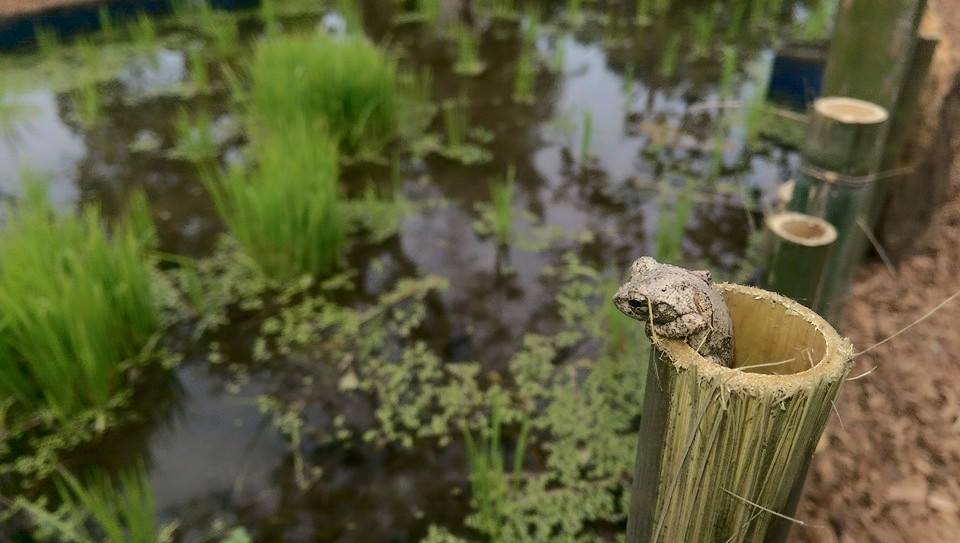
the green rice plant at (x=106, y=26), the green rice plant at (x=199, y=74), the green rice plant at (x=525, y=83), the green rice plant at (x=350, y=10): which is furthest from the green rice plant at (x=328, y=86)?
the green rice plant at (x=106, y=26)

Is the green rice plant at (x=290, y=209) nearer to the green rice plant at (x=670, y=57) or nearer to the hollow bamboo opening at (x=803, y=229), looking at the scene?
the hollow bamboo opening at (x=803, y=229)

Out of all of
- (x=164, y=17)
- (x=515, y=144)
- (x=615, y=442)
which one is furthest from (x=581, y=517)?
(x=164, y=17)

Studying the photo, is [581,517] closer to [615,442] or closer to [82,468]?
[615,442]

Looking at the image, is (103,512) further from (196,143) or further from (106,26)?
(106,26)

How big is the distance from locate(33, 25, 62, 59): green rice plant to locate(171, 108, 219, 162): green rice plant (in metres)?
1.67

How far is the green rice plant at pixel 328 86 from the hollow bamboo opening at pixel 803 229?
209 centimetres

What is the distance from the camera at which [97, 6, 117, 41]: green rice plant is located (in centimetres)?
453

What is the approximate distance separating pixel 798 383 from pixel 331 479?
4.87 feet

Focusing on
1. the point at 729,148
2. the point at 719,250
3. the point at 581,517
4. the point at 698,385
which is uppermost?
the point at 698,385

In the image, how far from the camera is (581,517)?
1.73 meters

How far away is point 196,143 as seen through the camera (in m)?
3.29

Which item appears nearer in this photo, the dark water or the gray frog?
the gray frog

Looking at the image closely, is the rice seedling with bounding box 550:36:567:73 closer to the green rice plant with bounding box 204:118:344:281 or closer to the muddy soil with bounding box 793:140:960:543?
the green rice plant with bounding box 204:118:344:281

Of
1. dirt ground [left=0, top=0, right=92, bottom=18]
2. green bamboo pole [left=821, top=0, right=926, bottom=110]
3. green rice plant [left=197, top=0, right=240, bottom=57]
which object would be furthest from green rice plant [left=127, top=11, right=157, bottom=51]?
green bamboo pole [left=821, top=0, right=926, bottom=110]
